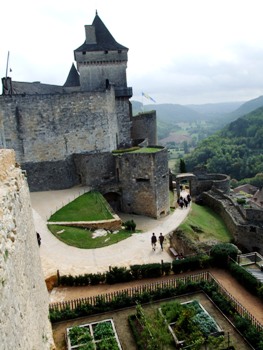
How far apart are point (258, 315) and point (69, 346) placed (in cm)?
727

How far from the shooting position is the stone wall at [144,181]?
2719 cm

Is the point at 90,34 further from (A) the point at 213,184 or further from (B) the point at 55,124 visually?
(A) the point at 213,184

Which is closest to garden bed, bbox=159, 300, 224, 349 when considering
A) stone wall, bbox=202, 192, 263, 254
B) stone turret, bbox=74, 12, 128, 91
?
stone wall, bbox=202, 192, 263, 254

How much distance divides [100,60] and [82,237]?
70.6 ft

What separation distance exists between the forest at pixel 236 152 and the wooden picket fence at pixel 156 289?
70622mm

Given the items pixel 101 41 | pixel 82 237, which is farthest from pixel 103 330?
pixel 101 41

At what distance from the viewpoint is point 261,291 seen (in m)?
13.9

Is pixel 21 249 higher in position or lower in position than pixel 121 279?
higher

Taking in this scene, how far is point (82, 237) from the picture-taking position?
66.7 ft

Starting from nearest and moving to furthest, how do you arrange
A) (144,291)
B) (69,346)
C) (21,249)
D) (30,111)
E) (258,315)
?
(21,249)
(69,346)
(258,315)
(144,291)
(30,111)

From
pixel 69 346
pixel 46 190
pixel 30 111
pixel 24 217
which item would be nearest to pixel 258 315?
pixel 69 346

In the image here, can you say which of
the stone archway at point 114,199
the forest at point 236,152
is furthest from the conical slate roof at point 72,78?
the forest at point 236,152

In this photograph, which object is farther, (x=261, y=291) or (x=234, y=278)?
(x=234, y=278)

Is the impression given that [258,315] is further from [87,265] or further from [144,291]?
[87,265]
